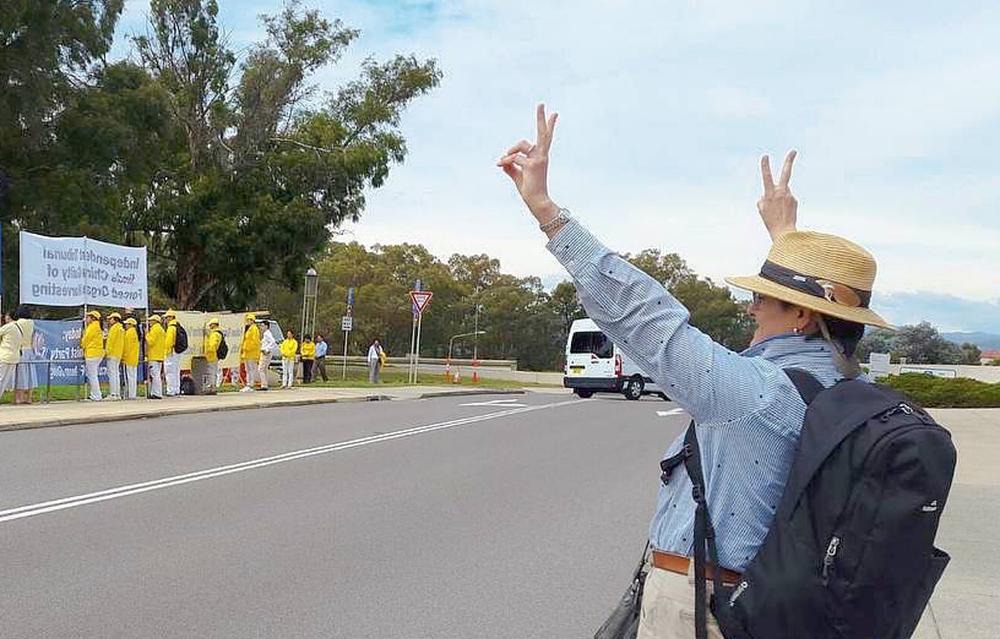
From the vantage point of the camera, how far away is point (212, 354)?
2306 cm

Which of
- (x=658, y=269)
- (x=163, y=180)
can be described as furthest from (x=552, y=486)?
(x=658, y=269)

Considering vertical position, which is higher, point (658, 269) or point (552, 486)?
point (658, 269)

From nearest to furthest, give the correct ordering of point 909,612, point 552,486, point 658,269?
point 909,612 < point 552,486 < point 658,269

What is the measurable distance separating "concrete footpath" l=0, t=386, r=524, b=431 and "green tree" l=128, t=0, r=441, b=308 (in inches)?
312

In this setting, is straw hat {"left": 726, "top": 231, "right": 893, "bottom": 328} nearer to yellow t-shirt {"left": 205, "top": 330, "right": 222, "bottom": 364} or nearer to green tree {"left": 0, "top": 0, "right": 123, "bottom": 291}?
yellow t-shirt {"left": 205, "top": 330, "right": 222, "bottom": 364}

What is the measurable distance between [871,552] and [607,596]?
15.2ft

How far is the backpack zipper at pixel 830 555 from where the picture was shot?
2.08 meters

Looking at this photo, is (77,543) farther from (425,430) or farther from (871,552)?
(425,430)

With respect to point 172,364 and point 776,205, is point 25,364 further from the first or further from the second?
point 776,205

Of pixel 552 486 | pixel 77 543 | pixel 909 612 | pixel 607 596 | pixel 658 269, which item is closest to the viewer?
pixel 909 612

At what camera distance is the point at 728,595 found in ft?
7.50

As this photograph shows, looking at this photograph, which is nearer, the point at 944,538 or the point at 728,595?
the point at 728,595

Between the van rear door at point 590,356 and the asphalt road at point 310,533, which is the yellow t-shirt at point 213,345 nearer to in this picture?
the asphalt road at point 310,533

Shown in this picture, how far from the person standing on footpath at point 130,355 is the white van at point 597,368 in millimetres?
13534
